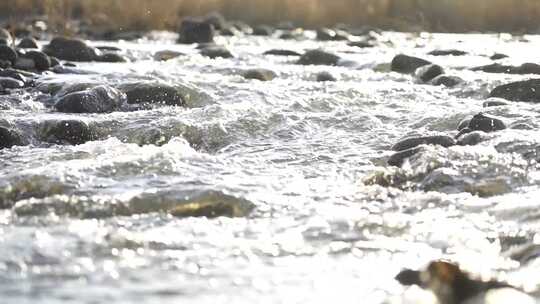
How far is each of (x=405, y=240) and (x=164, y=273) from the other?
70 centimetres

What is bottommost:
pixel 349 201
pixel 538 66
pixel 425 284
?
pixel 538 66

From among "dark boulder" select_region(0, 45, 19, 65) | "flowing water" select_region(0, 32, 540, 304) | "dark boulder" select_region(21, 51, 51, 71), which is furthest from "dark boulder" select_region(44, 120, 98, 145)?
"dark boulder" select_region(0, 45, 19, 65)

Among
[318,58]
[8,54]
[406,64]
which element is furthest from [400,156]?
[318,58]

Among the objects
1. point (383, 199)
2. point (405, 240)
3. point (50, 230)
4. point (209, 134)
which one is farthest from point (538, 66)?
point (50, 230)

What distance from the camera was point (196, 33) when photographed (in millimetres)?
11734

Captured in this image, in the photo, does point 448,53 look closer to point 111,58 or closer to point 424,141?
point 111,58

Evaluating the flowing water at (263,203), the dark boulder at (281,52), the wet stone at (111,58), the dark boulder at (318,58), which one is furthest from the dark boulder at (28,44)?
the flowing water at (263,203)

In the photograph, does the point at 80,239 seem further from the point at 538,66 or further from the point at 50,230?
the point at 538,66

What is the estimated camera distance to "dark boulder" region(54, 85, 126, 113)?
456 centimetres

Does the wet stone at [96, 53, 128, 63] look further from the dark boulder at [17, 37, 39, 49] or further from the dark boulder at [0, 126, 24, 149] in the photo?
the dark boulder at [0, 126, 24, 149]

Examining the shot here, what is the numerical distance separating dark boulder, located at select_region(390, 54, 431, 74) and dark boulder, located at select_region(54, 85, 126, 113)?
11.1ft

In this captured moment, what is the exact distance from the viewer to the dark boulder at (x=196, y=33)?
38.4 ft

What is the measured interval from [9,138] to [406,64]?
182 inches

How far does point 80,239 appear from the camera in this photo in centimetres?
210
